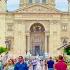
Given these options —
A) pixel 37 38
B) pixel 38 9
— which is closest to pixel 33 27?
pixel 37 38

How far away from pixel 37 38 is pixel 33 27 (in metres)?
2.19

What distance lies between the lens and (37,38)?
8306 centimetres

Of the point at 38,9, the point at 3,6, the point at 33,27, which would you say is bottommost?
the point at 33,27

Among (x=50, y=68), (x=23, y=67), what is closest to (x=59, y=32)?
(x=50, y=68)

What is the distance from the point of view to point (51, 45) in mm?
80250

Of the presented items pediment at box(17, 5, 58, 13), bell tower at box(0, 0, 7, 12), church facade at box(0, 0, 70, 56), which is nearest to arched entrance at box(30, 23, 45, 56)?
church facade at box(0, 0, 70, 56)

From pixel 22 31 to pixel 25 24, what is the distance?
1200 mm

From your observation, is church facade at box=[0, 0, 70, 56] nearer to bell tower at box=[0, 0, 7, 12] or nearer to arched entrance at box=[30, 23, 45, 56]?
arched entrance at box=[30, 23, 45, 56]

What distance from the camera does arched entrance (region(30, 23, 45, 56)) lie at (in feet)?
268

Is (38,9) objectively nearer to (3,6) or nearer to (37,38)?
(37,38)

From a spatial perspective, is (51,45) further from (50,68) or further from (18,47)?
(50,68)

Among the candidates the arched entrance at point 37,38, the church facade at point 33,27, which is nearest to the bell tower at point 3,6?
the church facade at point 33,27

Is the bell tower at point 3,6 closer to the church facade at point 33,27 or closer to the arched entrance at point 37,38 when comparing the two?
the church facade at point 33,27

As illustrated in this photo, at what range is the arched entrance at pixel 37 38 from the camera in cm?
8162
